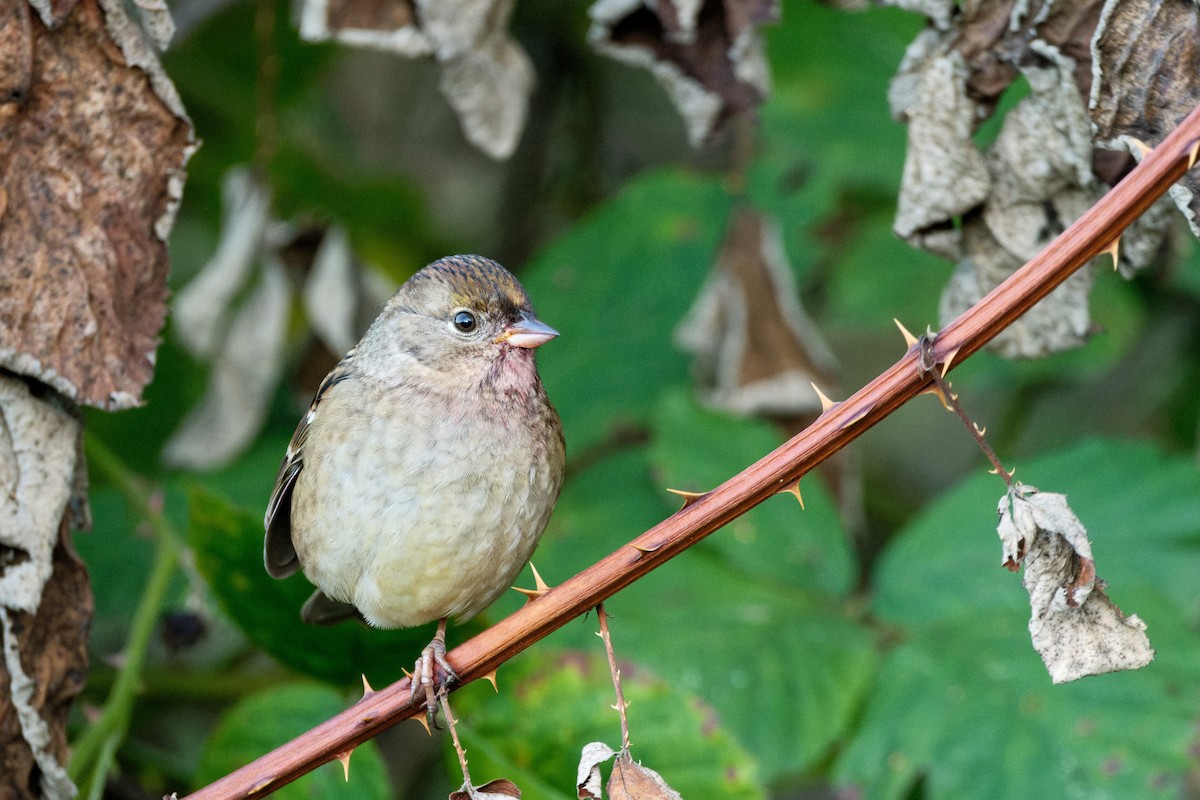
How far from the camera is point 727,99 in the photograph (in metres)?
2.76

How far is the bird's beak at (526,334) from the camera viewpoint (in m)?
2.80

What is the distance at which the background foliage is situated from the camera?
9.38ft

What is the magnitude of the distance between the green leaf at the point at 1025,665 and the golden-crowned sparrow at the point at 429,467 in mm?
1172

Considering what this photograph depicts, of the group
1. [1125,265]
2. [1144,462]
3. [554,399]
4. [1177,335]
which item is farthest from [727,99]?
[1177,335]

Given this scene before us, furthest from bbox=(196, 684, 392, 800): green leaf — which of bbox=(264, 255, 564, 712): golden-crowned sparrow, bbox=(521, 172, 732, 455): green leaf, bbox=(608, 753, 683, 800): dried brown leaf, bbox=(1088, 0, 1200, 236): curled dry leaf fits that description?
bbox=(1088, 0, 1200, 236): curled dry leaf

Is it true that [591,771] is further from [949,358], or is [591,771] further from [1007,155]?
[1007,155]

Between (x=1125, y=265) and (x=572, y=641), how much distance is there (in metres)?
A: 1.74

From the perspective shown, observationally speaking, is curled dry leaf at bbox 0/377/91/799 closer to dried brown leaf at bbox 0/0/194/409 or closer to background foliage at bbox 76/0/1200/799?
dried brown leaf at bbox 0/0/194/409

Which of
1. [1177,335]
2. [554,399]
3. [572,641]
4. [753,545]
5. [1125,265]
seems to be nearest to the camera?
[1125,265]

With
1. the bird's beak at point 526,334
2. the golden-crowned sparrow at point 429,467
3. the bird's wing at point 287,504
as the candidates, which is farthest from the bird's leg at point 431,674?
the bird's beak at point 526,334

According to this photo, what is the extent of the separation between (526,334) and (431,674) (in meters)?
0.82

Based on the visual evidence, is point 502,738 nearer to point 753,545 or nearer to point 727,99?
point 753,545

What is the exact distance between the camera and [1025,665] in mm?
3285

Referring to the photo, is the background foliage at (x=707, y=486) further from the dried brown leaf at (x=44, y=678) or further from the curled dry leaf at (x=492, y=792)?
the curled dry leaf at (x=492, y=792)
